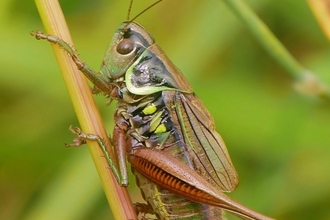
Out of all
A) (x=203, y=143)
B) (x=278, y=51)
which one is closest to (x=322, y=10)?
(x=278, y=51)

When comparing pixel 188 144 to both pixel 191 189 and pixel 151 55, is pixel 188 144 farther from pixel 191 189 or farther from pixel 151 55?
pixel 151 55

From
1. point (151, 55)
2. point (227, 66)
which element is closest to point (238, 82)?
point (227, 66)

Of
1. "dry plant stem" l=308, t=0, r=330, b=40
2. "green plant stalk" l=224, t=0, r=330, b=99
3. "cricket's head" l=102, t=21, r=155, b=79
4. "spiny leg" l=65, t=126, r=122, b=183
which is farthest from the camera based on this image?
"cricket's head" l=102, t=21, r=155, b=79

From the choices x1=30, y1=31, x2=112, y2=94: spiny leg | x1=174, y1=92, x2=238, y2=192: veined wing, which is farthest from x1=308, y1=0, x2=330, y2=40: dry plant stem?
x1=30, y1=31, x2=112, y2=94: spiny leg

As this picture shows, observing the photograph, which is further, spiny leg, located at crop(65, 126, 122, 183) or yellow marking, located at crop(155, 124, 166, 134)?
yellow marking, located at crop(155, 124, 166, 134)

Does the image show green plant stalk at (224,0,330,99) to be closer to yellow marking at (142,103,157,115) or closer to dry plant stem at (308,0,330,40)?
dry plant stem at (308,0,330,40)

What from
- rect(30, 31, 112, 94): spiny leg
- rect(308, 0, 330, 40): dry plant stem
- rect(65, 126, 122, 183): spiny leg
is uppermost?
rect(30, 31, 112, 94): spiny leg
